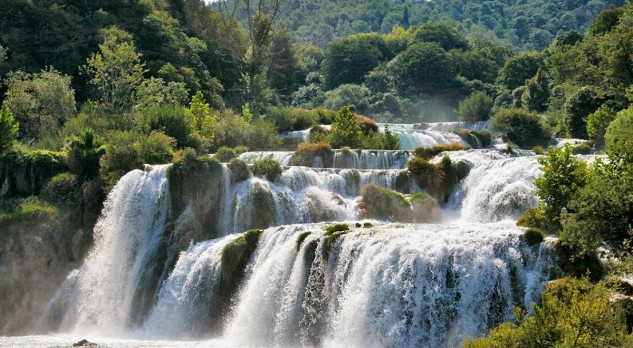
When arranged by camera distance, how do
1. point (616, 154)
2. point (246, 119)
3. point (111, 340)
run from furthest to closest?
1. point (246, 119)
2. point (111, 340)
3. point (616, 154)

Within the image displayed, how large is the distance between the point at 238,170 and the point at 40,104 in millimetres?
18951

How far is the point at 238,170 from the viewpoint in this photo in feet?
127

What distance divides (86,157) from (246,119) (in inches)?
692

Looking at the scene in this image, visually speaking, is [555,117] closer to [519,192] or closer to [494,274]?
[519,192]

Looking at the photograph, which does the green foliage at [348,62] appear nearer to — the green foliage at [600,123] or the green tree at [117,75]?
the green tree at [117,75]

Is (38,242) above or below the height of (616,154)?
below

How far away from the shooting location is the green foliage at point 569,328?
58.4 feet

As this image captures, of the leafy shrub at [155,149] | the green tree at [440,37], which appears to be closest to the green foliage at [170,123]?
the leafy shrub at [155,149]

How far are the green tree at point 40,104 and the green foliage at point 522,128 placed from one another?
97.0ft

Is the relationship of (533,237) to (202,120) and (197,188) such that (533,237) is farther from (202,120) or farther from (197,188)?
(202,120)

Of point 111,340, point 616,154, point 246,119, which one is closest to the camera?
point 616,154

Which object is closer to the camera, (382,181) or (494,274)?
(494,274)

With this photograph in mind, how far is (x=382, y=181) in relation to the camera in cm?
3966


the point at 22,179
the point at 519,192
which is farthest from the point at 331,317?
the point at 22,179
